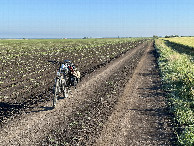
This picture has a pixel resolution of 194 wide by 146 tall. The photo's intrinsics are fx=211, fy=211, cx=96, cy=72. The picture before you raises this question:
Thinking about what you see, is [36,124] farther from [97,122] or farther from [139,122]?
[139,122]

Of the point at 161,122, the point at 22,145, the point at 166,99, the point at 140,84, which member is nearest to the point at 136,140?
the point at 161,122

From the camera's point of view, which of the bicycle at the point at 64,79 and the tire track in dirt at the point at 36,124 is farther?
the bicycle at the point at 64,79

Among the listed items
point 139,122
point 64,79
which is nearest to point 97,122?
point 139,122

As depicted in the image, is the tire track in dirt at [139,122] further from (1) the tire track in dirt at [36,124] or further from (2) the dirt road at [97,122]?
(1) the tire track in dirt at [36,124]

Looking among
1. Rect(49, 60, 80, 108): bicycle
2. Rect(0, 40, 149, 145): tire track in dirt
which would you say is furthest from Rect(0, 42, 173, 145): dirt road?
Rect(49, 60, 80, 108): bicycle

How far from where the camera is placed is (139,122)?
7.06 metres

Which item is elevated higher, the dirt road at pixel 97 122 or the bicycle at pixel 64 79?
the bicycle at pixel 64 79

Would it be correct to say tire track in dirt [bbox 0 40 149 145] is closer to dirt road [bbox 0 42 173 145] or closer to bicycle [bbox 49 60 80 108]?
dirt road [bbox 0 42 173 145]

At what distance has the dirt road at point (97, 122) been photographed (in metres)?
5.92

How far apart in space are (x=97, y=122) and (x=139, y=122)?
1.41m

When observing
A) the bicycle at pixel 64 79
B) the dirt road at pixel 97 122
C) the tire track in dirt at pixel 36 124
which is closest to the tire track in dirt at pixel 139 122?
the dirt road at pixel 97 122

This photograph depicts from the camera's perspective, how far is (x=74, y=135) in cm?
613

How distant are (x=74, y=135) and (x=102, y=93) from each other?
4.54 metres

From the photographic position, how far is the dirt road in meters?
5.92
